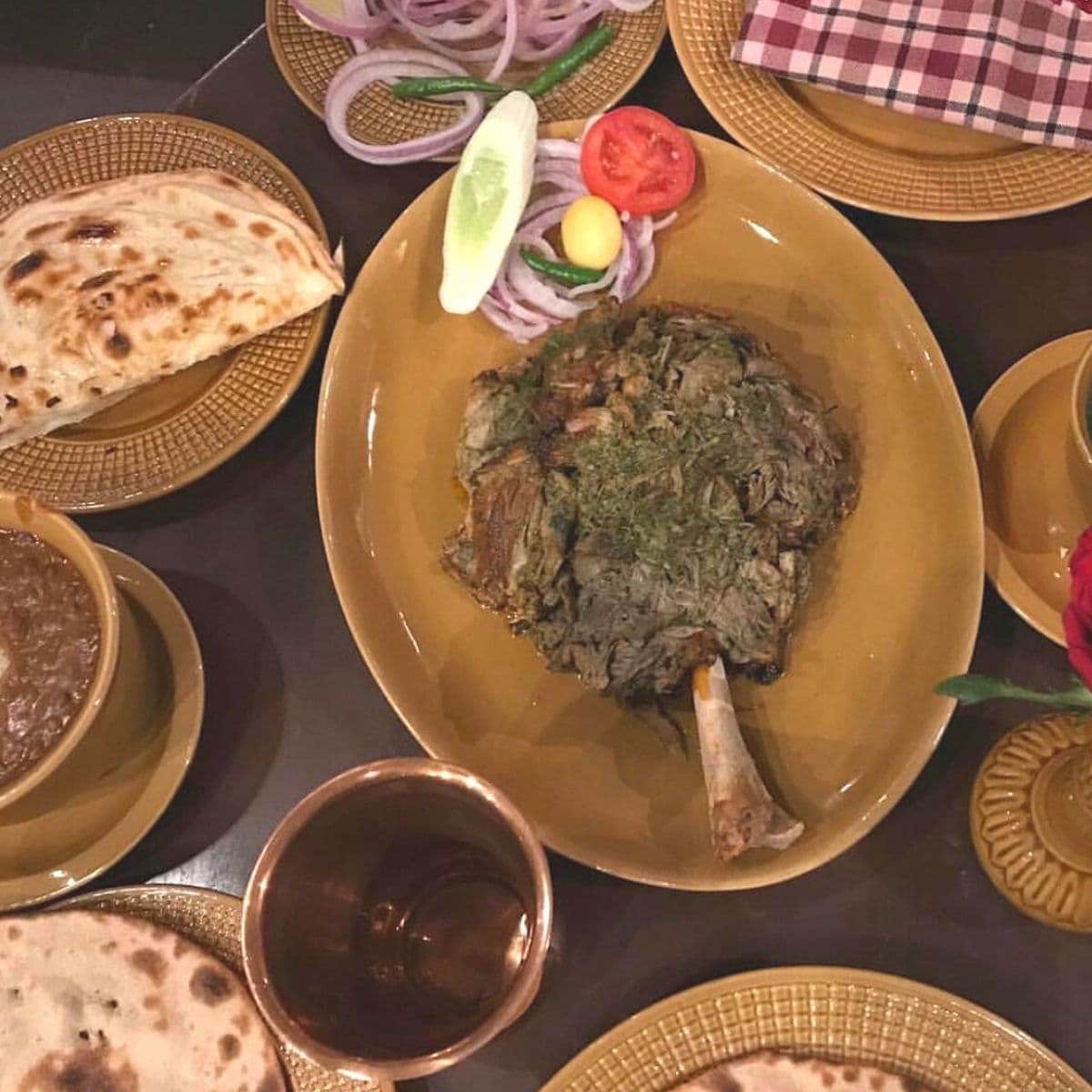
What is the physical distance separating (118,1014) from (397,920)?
0.39 metres

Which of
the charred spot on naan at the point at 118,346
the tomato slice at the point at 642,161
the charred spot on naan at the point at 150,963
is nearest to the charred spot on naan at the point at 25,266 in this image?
the charred spot on naan at the point at 118,346

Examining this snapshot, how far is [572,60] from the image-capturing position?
1852 mm

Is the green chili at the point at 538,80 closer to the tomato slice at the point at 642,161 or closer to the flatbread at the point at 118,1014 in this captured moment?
the tomato slice at the point at 642,161

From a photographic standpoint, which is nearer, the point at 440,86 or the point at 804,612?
the point at 804,612

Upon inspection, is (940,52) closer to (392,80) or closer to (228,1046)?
(392,80)

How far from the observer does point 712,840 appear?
1.37 meters

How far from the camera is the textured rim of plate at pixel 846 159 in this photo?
168 centimetres

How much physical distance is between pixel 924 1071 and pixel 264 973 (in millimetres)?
784

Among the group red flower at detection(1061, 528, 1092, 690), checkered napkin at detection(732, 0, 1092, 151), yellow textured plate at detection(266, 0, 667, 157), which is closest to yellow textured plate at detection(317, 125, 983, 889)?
yellow textured plate at detection(266, 0, 667, 157)

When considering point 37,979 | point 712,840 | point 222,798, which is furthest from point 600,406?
point 37,979

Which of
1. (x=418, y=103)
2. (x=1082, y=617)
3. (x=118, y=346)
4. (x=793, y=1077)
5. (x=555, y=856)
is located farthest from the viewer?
(x=418, y=103)

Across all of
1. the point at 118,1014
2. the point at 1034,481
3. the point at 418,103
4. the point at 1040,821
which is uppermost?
the point at 418,103

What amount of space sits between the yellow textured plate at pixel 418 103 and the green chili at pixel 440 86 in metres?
0.02

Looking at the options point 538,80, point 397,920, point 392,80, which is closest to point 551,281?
point 538,80
